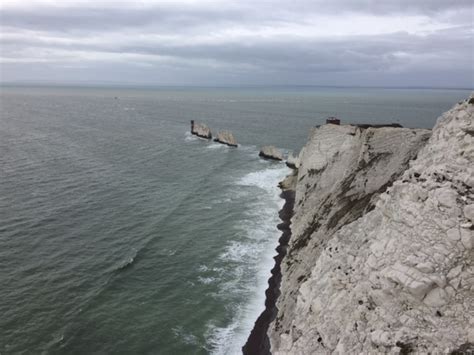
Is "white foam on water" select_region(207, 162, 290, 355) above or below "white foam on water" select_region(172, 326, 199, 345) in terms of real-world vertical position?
above

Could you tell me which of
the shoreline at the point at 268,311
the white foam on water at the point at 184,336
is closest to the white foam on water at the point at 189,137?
the shoreline at the point at 268,311

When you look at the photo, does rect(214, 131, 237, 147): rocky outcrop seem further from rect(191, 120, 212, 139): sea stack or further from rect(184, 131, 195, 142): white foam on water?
rect(184, 131, 195, 142): white foam on water

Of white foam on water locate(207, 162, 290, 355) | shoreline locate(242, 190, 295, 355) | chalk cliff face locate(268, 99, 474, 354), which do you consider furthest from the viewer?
white foam on water locate(207, 162, 290, 355)

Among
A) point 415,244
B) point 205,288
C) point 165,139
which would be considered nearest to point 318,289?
point 415,244

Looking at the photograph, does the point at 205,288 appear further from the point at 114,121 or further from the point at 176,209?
the point at 114,121

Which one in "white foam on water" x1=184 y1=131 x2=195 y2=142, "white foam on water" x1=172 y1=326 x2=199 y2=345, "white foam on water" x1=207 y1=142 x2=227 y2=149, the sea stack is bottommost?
"white foam on water" x1=172 y1=326 x2=199 y2=345

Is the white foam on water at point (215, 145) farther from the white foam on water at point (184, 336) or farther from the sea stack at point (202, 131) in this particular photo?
the white foam on water at point (184, 336)

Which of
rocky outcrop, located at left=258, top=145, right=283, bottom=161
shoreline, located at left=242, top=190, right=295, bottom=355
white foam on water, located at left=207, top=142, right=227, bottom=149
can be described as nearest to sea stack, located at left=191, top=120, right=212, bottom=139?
white foam on water, located at left=207, top=142, right=227, bottom=149
